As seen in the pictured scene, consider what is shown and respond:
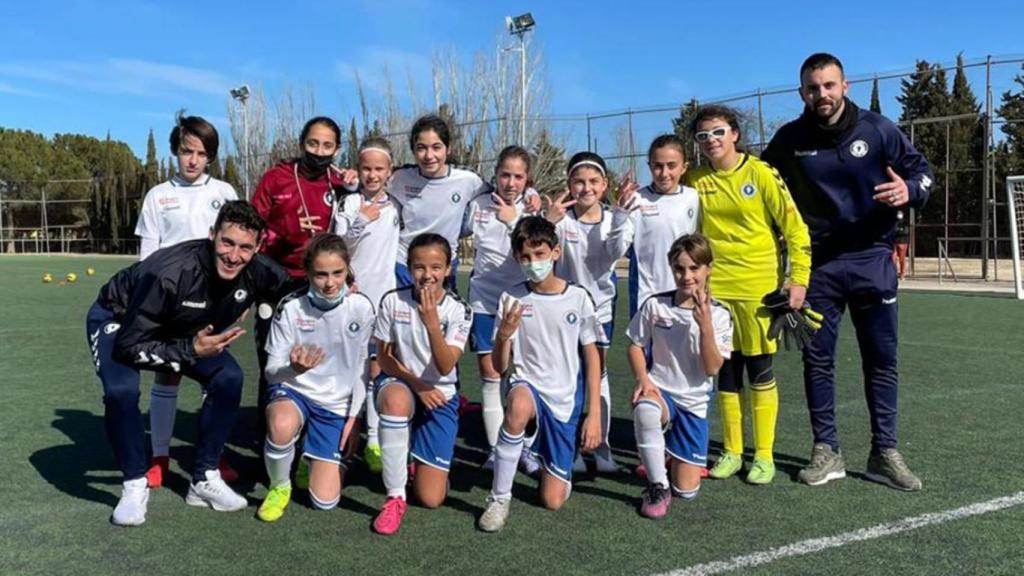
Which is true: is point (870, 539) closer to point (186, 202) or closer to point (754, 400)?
point (754, 400)

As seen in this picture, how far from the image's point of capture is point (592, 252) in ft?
14.8

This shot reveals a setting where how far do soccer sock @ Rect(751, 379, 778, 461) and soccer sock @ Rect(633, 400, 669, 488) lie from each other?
0.69 metres

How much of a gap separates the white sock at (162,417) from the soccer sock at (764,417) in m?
3.04

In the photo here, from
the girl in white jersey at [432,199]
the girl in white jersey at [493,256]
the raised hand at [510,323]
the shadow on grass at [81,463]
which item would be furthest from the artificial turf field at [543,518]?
the girl in white jersey at [432,199]

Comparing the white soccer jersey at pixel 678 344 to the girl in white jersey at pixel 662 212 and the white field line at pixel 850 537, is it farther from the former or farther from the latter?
the white field line at pixel 850 537

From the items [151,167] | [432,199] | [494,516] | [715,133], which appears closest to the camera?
[494,516]

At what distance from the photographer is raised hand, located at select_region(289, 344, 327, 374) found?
12.3ft

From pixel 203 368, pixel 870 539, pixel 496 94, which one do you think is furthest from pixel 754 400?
pixel 496 94

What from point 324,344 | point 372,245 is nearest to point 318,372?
point 324,344

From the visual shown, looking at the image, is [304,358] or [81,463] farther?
[81,463]

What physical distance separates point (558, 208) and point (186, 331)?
192 centimetres

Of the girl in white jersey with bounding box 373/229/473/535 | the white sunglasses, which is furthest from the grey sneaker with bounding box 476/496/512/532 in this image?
the white sunglasses

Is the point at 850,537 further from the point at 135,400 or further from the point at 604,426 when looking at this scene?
the point at 135,400

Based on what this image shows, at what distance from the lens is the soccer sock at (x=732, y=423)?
14.4 ft
